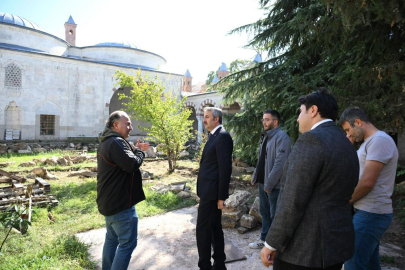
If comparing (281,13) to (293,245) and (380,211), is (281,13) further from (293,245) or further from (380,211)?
(293,245)

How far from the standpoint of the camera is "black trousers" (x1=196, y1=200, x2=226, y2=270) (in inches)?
107

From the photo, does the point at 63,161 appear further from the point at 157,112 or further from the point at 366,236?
the point at 366,236

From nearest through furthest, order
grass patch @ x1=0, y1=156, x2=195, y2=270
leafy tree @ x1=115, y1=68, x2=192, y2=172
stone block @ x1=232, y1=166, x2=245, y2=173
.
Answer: grass patch @ x1=0, y1=156, x2=195, y2=270 → leafy tree @ x1=115, y1=68, x2=192, y2=172 → stone block @ x1=232, y1=166, x2=245, y2=173

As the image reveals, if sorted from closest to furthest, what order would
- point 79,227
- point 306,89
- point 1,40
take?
1. point 79,227
2. point 306,89
3. point 1,40

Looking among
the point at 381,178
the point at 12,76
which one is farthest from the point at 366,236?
the point at 12,76

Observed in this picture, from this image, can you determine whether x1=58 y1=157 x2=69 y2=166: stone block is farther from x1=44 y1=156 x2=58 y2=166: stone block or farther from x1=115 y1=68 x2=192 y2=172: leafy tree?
x1=115 y1=68 x2=192 y2=172: leafy tree

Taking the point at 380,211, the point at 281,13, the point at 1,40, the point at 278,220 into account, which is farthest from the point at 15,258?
the point at 1,40

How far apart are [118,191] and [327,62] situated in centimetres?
500

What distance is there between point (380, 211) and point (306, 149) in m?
1.19

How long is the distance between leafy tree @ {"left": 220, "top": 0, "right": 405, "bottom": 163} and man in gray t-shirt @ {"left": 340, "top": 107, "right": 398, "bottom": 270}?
5.75ft

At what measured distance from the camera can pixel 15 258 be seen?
292 cm

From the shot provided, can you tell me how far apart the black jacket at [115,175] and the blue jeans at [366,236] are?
1.89 m

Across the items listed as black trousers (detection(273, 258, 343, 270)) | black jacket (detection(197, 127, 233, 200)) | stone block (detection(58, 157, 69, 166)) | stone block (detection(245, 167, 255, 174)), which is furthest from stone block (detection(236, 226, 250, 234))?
stone block (detection(58, 157, 69, 166))

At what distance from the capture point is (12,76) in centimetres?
1581
